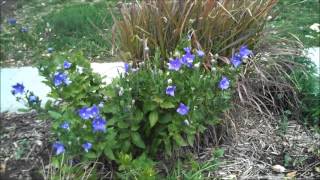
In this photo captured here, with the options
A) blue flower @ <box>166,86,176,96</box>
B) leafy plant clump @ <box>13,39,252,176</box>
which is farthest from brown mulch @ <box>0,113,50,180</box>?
blue flower @ <box>166,86,176,96</box>

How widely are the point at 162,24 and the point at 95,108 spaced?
1154 mm

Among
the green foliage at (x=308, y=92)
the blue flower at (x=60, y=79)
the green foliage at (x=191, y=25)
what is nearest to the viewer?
the blue flower at (x=60, y=79)

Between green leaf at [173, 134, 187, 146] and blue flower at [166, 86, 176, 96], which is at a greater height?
blue flower at [166, 86, 176, 96]

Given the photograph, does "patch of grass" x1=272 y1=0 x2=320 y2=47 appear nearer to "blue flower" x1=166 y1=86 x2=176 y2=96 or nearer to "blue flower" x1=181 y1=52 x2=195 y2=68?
"blue flower" x1=181 y1=52 x2=195 y2=68

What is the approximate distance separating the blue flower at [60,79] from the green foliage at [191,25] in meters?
0.69

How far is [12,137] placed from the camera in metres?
3.91

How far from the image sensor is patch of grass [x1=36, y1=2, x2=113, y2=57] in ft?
19.1

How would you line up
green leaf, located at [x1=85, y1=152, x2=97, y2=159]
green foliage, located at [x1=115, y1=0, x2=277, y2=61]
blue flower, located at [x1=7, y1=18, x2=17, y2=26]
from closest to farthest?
green leaf, located at [x1=85, y1=152, x2=97, y2=159] → green foliage, located at [x1=115, y1=0, x2=277, y2=61] → blue flower, located at [x1=7, y1=18, x2=17, y2=26]

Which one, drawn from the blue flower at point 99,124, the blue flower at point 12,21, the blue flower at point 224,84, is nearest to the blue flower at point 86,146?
the blue flower at point 99,124

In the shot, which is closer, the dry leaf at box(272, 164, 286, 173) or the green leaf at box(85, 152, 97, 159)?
the green leaf at box(85, 152, 97, 159)

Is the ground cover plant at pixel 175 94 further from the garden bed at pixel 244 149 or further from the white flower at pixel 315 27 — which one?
the white flower at pixel 315 27

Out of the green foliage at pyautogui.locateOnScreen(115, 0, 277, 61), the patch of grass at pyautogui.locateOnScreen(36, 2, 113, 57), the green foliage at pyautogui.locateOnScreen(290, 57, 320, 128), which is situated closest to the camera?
the green foliage at pyautogui.locateOnScreen(115, 0, 277, 61)

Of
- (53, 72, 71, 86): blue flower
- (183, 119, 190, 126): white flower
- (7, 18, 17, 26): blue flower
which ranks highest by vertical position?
(7, 18, 17, 26): blue flower

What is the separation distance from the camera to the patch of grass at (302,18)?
5.85m
